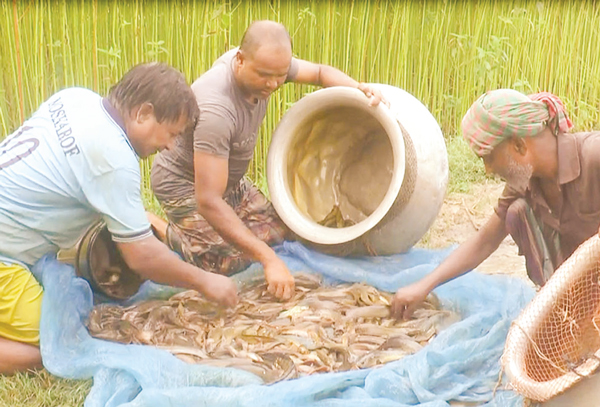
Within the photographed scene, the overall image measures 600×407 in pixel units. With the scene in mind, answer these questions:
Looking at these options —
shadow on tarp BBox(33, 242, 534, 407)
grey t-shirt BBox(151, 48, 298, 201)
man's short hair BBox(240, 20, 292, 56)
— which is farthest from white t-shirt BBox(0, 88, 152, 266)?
man's short hair BBox(240, 20, 292, 56)

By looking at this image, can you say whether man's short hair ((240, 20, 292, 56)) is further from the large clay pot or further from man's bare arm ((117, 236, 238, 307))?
man's bare arm ((117, 236, 238, 307))

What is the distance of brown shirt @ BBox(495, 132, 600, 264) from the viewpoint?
3.01 m

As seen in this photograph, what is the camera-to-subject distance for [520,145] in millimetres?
3023

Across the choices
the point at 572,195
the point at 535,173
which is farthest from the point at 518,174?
the point at 572,195

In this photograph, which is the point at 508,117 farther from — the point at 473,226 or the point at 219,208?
the point at 473,226

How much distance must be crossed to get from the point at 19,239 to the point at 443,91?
373 cm

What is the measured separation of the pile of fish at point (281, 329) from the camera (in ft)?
10.7

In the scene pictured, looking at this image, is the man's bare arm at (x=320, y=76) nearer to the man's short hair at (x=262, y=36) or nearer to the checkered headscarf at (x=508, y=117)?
the man's short hair at (x=262, y=36)

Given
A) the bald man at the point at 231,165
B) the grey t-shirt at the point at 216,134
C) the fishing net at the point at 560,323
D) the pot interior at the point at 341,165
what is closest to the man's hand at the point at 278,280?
the bald man at the point at 231,165

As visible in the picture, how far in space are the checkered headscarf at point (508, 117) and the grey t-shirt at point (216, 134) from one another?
1.25 meters

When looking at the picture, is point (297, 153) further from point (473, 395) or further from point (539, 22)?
point (539, 22)

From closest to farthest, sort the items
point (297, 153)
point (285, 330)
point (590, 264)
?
point (590, 264)
point (285, 330)
point (297, 153)

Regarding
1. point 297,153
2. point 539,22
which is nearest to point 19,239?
point 297,153

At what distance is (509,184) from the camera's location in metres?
3.21
